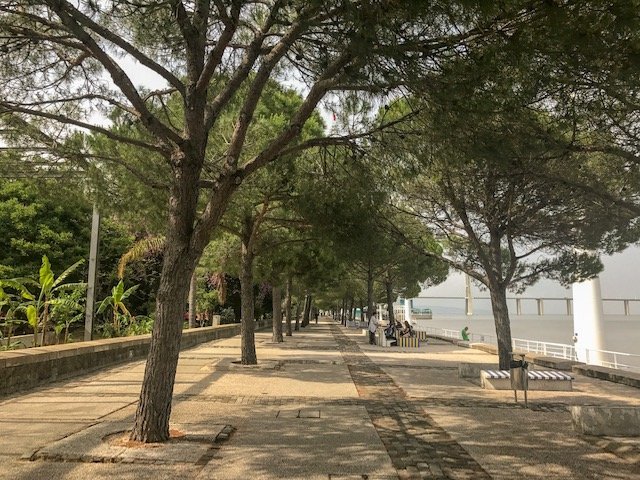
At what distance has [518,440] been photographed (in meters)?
6.83

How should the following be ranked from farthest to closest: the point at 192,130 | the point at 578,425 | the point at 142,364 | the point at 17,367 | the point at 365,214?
1. the point at 142,364
2. the point at 365,214
3. the point at 17,367
4. the point at 578,425
5. the point at 192,130

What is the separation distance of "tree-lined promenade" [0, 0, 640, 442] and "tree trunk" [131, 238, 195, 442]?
0.07 ft

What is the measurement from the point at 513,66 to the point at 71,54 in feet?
22.4

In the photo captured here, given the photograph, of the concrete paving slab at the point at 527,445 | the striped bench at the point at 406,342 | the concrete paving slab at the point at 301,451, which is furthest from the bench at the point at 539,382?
the striped bench at the point at 406,342

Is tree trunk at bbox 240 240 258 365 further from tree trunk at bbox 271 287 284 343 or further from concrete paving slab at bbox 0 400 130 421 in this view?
tree trunk at bbox 271 287 284 343

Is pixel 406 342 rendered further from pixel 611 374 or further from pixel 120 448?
pixel 120 448

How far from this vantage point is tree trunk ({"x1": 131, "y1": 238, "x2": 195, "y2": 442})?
6051 millimetres

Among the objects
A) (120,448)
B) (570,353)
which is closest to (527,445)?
(120,448)

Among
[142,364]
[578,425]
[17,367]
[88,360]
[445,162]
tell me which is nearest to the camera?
[578,425]

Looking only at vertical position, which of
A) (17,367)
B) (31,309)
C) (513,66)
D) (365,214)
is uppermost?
(513,66)

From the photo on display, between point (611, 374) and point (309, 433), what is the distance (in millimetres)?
10337

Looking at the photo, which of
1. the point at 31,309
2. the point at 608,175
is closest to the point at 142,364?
the point at 31,309

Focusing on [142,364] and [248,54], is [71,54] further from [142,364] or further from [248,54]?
[142,364]

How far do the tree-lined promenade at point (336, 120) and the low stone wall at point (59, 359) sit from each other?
5.86 feet
